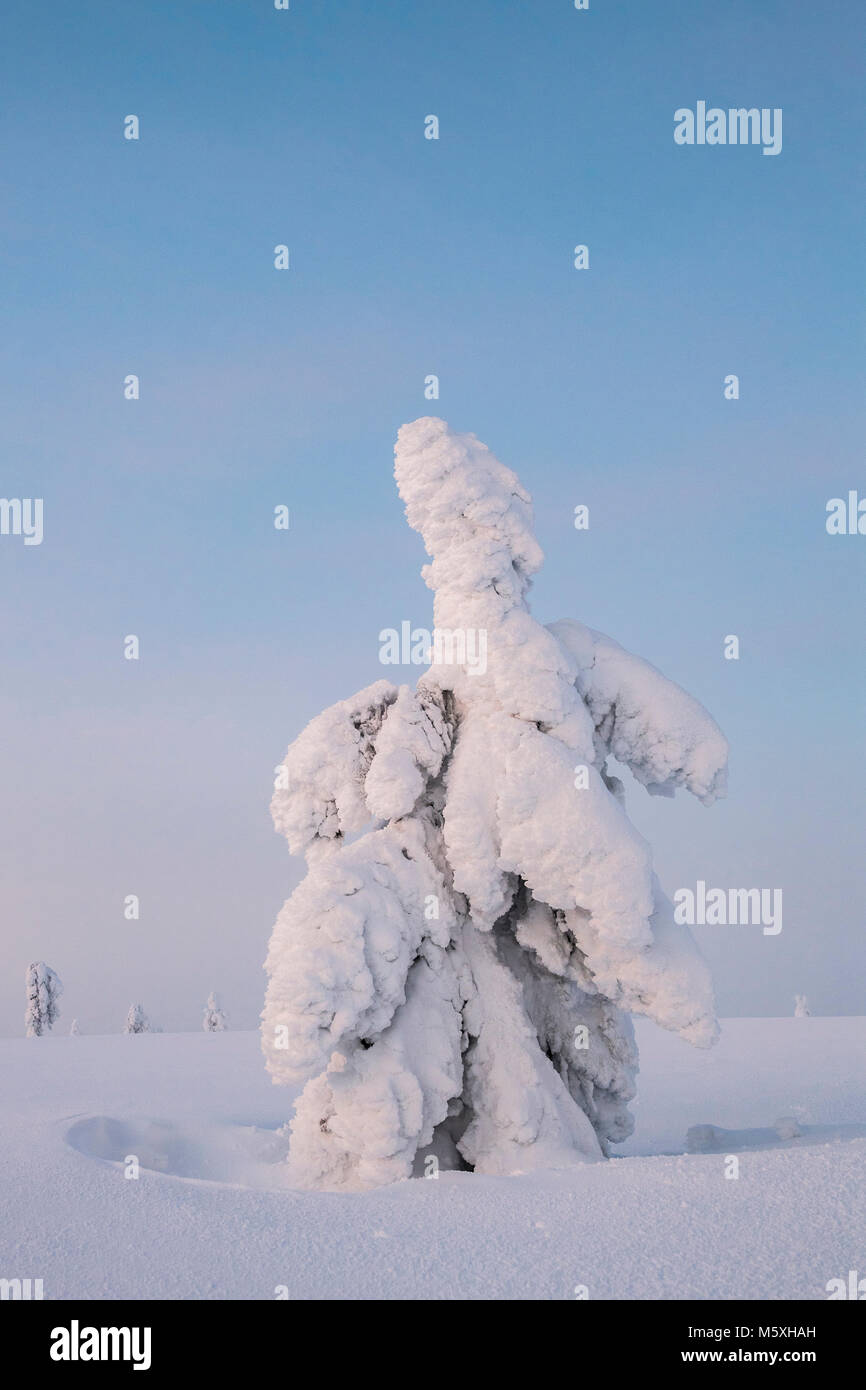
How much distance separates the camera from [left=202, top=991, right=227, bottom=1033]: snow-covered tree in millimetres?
23969

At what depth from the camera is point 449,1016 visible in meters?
8.62

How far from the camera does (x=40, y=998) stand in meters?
21.3

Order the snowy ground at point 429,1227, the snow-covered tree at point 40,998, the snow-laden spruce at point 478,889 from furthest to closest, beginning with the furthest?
1. the snow-covered tree at point 40,998
2. the snow-laden spruce at point 478,889
3. the snowy ground at point 429,1227

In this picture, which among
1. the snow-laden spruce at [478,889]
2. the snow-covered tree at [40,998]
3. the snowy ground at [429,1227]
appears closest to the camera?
the snowy ground at [429,1227]

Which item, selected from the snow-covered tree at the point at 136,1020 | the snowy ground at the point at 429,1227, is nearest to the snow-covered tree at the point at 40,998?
the snow-covered tree at the point at 136,1020

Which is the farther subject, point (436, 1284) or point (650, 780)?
point (650, 780)

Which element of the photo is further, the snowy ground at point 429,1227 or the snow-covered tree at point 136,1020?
the snow-covered tree at point 136,1020

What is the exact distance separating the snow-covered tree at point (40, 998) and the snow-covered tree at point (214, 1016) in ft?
11.2

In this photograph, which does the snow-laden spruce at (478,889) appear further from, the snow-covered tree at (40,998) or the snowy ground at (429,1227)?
the snow-covered tree at (40,998)

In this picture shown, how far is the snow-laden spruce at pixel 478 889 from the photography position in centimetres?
803
